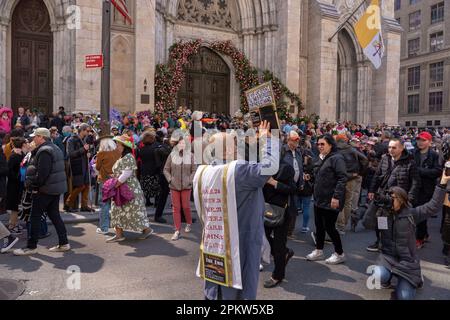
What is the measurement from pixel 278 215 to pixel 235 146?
156 centimetres

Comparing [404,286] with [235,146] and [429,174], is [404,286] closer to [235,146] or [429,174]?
[235,146]

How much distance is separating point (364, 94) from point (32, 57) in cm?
1889

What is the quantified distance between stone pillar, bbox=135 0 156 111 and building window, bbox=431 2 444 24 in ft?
138

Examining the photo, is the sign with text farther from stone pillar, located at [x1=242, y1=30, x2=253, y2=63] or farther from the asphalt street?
stone pillar, located at [x1=242, y1=30, x2=253, y2=63]

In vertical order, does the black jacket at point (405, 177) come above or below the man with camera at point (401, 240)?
above

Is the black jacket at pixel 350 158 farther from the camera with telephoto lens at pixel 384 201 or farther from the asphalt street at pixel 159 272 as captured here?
the camera with telephoto lens at pixel 384 201

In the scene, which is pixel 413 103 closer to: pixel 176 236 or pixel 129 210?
pixel 176 236

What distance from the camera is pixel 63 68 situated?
1545 centimetres

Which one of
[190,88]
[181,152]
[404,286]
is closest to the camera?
[404,286]

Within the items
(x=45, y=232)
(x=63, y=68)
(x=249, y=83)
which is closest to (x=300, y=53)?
(x=249, y=83)

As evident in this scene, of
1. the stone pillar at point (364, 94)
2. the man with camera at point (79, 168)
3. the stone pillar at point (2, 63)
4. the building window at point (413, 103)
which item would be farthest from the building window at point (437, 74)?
the man with camera at point (79, 168)

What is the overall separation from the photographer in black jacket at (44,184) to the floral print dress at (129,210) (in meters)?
0.94

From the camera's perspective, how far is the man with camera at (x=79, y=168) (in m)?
8.69

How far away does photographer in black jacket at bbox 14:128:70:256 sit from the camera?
599 centimetres
